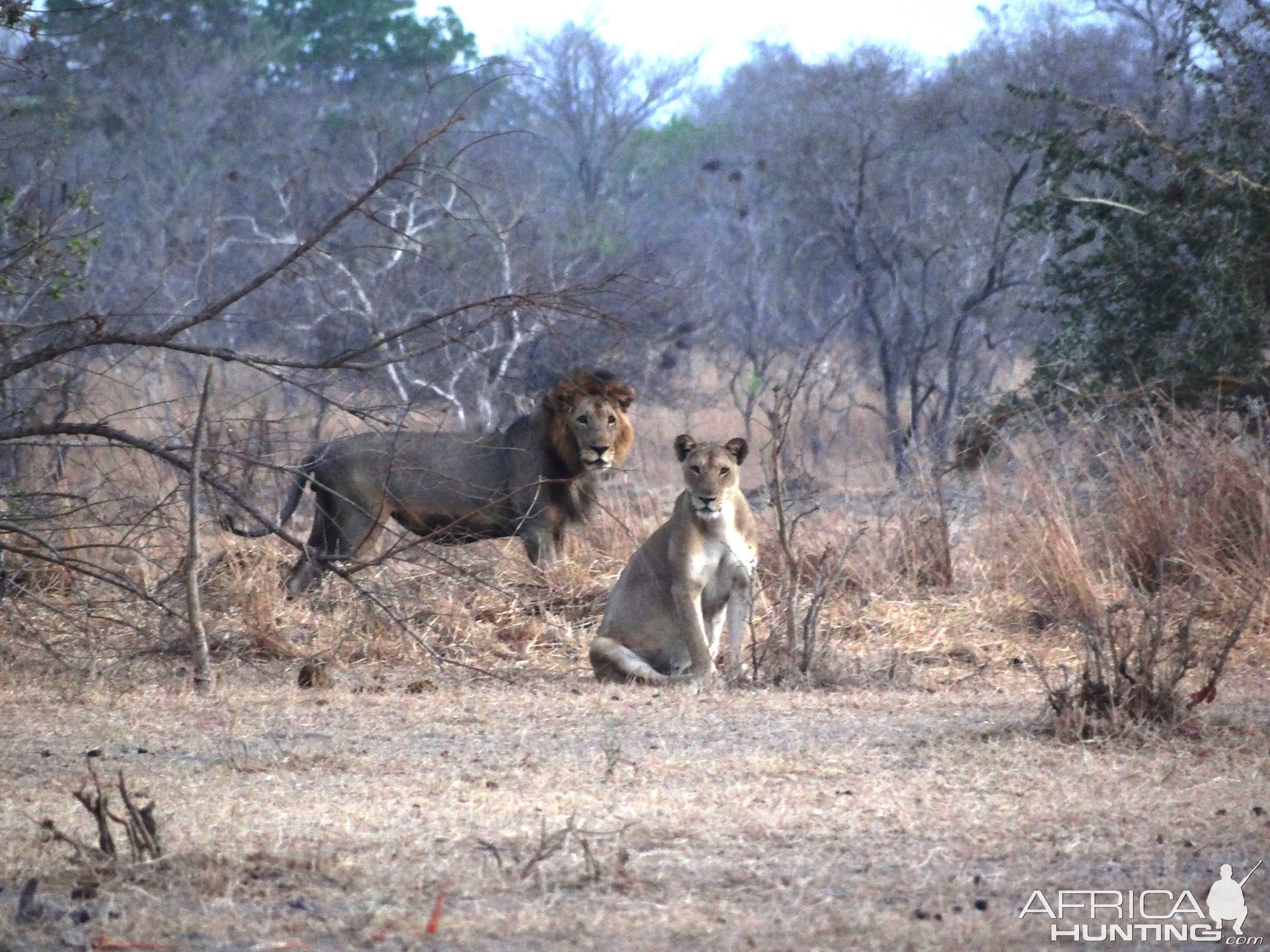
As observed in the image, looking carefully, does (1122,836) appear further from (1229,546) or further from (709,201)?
(709,201)

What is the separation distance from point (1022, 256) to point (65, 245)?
1597 centimetres

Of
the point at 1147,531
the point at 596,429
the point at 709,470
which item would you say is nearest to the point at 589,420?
the point at 596,429

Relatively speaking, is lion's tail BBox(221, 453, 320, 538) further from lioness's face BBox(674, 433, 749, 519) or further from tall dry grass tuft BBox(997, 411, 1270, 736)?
tall dry grass tuft BBox(997, 411, 1270, 736)

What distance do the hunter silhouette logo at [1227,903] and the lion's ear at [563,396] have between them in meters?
6.82

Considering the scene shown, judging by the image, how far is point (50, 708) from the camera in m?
6.86

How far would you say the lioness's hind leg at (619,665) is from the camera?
7.53m

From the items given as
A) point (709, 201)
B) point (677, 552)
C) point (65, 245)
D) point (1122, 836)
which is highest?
point (709, 201)

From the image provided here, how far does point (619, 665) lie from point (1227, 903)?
3.96m

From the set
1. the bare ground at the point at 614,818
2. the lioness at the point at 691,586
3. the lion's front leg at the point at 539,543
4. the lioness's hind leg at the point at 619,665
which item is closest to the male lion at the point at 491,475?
the lion's front leg at the point at 539,543

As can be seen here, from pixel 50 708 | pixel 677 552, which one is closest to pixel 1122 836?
pixel 677 552

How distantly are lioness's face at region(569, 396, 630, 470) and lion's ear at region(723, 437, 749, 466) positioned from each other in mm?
2605

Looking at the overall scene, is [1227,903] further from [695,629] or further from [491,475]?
[491,475]

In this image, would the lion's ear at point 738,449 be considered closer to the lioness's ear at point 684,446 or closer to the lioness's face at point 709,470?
the lioness's face at point 709,470

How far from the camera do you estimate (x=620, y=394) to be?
34.4 feet
